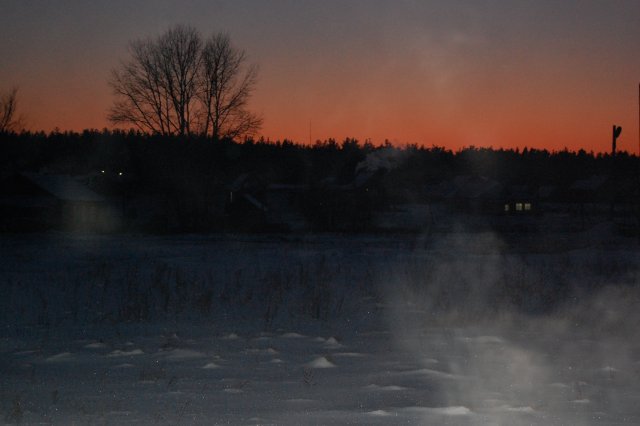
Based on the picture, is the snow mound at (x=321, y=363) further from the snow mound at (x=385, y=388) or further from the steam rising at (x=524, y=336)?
the snow mound at (x=385, y=388)

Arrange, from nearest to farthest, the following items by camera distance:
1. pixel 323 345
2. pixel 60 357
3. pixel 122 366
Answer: pixel 122 366 < pixel 60 357 < pixel 323 345

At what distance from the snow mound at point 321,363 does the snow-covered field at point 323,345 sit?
0.12 ft

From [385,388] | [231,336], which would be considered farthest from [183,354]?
[385,388]

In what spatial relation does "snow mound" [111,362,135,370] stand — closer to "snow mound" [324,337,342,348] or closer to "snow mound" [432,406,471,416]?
"snow mound" [324,337,342,348]

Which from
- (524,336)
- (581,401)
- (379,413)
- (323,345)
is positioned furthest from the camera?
(524,336)

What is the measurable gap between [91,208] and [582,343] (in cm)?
4982

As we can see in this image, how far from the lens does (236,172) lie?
8019 centimetres

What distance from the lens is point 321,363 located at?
8789mm

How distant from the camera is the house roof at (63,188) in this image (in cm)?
5209

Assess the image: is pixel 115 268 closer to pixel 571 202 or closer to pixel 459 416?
pixel 459 416

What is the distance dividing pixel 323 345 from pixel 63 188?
47.3 meters

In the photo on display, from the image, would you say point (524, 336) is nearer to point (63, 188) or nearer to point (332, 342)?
point (332, 342)

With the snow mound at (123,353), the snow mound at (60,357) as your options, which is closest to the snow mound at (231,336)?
the snow mound at (123,353)

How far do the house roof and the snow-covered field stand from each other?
3150 cm
